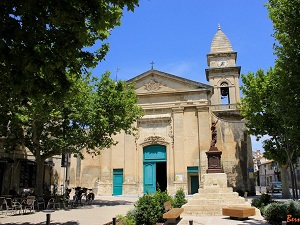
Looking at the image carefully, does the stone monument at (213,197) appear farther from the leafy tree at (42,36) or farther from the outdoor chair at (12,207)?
the leafy tree at (42,36)

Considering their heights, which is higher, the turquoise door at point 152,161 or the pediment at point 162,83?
the pediment at point 162,83

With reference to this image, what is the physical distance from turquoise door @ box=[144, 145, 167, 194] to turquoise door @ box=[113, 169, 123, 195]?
7.87 feet

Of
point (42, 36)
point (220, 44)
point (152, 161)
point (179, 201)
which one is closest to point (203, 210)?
point (179, 201)

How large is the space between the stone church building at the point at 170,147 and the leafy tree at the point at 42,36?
20.5 m

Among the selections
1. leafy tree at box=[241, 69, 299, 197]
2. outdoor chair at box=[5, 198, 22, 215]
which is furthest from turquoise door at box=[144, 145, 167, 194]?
outdoor chair at box=[5, 198, 22, 215]

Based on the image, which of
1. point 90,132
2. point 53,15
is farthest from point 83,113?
point 53,15

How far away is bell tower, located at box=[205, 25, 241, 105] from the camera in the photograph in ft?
106

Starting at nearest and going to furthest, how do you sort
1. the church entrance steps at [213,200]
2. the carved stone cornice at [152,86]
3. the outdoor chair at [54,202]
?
the church entrance steps at [213,200]
the outdoor chair at [54,202]
the carved stone cornice at [152,86]

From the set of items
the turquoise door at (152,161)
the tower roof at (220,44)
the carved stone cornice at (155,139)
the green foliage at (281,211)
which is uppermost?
the tower roof at (220,44)

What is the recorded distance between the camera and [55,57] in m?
6.21

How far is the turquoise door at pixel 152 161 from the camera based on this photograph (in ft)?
90.9

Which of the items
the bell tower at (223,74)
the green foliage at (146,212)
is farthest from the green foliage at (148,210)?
the bell tower at (223,74)

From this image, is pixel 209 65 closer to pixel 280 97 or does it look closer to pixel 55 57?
pixel 280 97

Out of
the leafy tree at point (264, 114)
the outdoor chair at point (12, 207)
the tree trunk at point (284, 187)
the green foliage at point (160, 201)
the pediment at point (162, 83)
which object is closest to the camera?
the green foliage at point (160, 201)
